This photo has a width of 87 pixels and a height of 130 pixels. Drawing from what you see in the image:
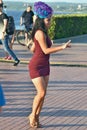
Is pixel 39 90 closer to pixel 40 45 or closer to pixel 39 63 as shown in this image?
pixel 39 63

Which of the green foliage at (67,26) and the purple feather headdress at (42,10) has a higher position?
the purple feather headdress at (42,10)

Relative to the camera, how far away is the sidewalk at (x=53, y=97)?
298 inches

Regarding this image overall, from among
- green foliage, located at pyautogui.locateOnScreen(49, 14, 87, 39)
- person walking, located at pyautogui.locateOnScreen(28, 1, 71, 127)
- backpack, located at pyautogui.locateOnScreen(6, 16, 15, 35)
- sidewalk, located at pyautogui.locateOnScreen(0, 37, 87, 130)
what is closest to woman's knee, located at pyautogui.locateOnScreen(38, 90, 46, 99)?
person walking, located at pyautogui.locateOnScreen(28, 1, 71, 127)

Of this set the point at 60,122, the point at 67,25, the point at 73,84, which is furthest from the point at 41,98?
the point at 67,25

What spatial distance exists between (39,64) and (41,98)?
0.49 meters

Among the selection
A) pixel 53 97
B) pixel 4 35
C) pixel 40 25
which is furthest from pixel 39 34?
pixel 4 35

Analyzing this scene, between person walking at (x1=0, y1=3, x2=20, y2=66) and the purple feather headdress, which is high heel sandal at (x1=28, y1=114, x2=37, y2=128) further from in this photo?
person walking at (x1=0, y1=3, x2=20, y2=66)

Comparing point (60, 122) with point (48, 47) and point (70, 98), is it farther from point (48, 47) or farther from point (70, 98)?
point (70, 98)

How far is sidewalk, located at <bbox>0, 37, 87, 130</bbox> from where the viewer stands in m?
7.58

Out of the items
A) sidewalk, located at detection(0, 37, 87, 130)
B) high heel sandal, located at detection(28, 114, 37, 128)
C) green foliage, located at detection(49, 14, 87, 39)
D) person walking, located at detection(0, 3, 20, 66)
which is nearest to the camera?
high heel sandal, located at detection(28, 114, 37, 128)

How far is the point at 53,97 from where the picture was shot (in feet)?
31.4

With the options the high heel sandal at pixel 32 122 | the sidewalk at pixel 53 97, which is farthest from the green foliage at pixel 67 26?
the high heel sandal at pixel 32 122

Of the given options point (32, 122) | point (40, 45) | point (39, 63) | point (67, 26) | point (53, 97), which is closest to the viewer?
point (40, 45)

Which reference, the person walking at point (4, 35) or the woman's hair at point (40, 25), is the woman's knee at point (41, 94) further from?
the person walking at point (4, 35)
